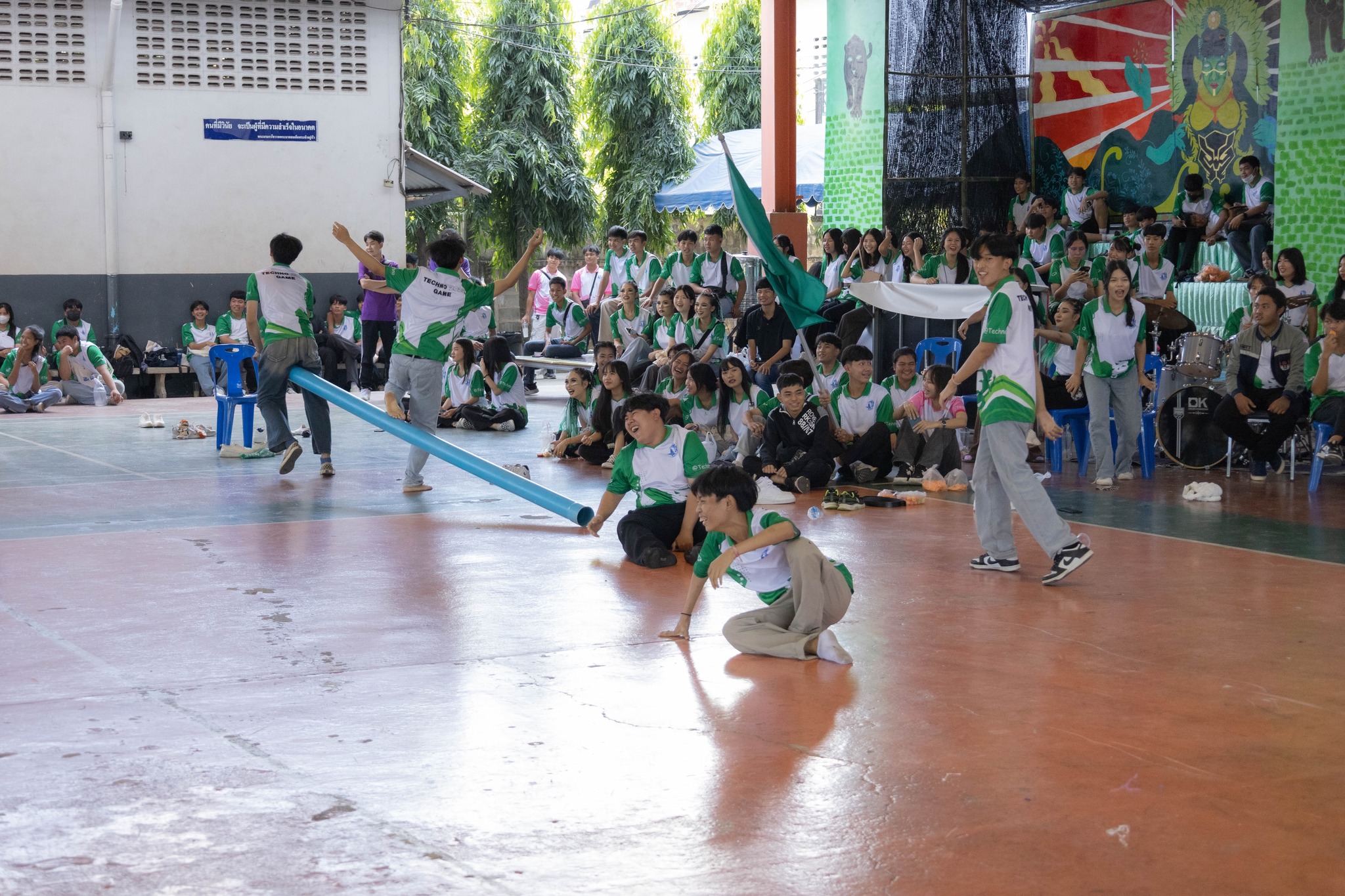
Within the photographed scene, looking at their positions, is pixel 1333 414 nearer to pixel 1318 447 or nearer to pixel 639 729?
pixel 1318 447

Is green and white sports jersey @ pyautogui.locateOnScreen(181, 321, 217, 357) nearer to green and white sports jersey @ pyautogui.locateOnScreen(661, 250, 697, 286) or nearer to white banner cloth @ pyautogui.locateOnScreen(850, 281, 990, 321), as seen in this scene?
green and white sports jersey @ pyautogui.locateOnScreen(661, 250, 697, 286)

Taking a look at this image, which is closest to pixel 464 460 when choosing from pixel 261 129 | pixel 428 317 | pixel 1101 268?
pixel 428 317

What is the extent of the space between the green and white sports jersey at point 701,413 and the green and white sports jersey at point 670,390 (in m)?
0.12

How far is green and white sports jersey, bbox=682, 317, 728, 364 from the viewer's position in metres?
12.9

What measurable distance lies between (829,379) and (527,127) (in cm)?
1591

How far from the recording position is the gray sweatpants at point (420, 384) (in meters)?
9.52

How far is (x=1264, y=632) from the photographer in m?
5.69

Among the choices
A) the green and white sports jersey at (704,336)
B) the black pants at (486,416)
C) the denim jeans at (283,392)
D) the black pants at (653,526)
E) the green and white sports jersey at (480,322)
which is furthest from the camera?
the green and white sports jersey at (480,322)

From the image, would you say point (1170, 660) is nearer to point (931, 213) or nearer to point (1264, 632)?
point (1264, 632)

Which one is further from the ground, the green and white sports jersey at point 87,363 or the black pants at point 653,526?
the green and white sports jersey at point 87,363

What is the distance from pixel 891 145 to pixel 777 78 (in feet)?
6.25

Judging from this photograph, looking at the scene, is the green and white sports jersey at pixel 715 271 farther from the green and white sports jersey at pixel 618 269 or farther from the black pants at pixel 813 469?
the black pants at pixel 813 469

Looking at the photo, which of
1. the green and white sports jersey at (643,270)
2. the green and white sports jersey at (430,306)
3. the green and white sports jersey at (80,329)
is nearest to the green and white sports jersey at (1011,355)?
the green and white sports jersey at (430,306)

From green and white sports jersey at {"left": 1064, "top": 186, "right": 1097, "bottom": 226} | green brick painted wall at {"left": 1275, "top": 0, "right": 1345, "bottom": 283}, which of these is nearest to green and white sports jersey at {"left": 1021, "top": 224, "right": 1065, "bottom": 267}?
green and white sports jersey at {"left": 1064, "top": 186, "right": 1097, "bottom": 226}
